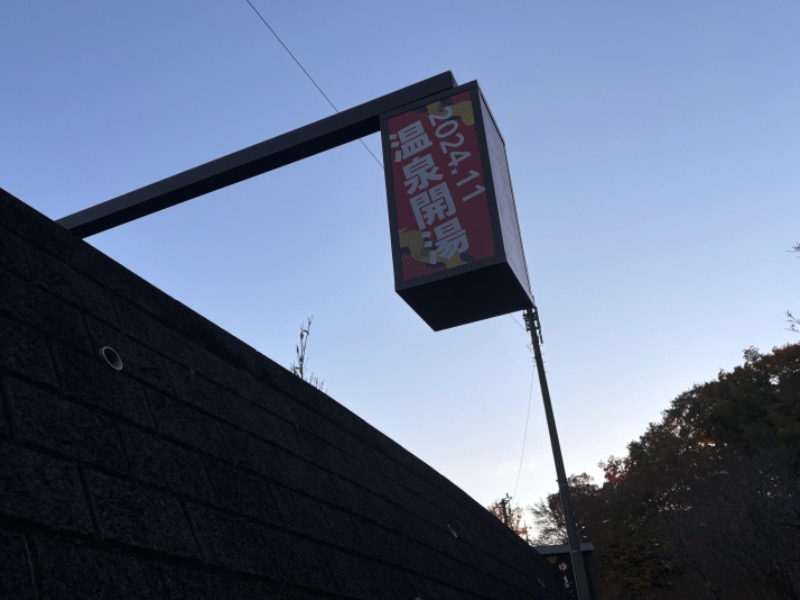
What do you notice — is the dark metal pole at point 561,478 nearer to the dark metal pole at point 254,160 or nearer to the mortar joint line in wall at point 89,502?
the dark metal pole at point 254,160

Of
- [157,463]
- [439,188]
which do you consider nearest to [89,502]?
[157,463]

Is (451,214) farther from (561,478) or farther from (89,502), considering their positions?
(561,478)

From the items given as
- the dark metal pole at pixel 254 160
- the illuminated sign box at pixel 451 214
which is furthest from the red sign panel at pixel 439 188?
the dark metal pole at pixel 254 160

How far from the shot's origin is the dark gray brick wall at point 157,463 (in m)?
2.12

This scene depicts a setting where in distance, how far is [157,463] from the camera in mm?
2773

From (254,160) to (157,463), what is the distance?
335 centimetres

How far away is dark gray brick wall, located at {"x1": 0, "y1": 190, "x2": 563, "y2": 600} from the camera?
2.12 metres

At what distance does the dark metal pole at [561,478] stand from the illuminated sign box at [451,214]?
35.4ft

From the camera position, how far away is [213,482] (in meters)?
3.06

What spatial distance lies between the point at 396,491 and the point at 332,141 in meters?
3.16

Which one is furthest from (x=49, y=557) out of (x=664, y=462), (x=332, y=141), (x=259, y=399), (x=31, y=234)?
(x=664, y=462)

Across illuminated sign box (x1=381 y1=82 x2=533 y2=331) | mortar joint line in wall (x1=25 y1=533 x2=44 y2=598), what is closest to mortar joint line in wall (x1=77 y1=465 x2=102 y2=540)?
mortar joint line in wall (x1=25 y1=533 x2=44 y2=598)

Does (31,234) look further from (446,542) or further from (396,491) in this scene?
(446,542)

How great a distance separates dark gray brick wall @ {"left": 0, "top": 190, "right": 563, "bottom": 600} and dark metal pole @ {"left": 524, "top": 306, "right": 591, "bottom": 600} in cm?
1245
